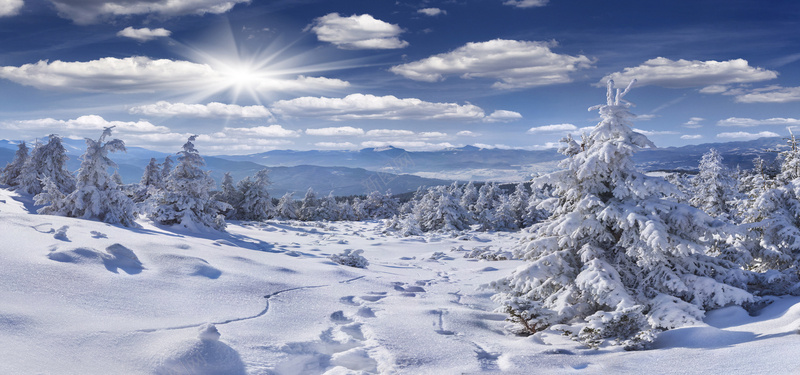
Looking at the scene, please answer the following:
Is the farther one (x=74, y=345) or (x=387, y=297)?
(x=387, y=297)

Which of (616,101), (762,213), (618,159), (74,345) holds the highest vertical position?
(616,101)

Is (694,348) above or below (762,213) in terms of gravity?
below

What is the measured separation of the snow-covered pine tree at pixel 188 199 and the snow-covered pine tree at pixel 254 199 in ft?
71.5

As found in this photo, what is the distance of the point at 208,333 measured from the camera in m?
5.89

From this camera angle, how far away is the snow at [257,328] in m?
5.22

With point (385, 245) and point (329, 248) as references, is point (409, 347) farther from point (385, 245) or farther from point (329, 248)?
point (385, 245)

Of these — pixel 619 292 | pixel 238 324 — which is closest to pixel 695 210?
pixel 619 292

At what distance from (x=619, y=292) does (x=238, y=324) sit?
7.35m

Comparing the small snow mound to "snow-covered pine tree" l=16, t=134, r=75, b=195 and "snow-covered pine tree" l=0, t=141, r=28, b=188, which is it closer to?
"snow-covered pine tree" l=16, t=134, r=75, b=195

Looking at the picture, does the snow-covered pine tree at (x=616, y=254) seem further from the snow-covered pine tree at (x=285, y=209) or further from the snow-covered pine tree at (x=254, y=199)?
the snow-covered pine tree at (x=285, y=209)

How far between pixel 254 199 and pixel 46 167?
1945 cm

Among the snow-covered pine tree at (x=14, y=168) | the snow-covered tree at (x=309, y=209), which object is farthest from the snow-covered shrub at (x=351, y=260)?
the snow-covered tree at (x=309, y=209)

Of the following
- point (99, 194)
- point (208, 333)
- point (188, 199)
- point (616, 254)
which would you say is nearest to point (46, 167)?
point (188, 199)

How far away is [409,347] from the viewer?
6.86 metres
